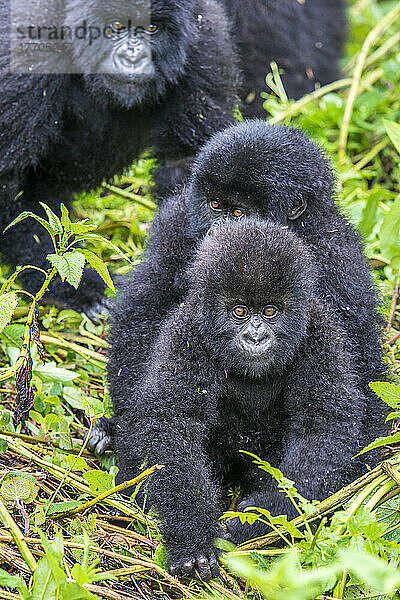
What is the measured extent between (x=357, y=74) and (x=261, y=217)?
138 inches

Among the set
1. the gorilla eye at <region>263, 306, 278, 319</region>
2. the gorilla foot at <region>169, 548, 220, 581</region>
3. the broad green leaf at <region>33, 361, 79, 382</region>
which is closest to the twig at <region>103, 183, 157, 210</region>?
the broad green leaf at <region>33, 361, 79, 382</region>

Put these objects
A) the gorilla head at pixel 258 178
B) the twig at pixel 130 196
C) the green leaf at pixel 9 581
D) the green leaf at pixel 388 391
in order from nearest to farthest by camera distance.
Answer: the green leaf at pixel 9 581
the green leaf at pixel 388 391
the gorilla head at pixel 258 178
the twig at pixel 130 196

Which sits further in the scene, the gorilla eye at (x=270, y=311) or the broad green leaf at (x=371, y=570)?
the gorilla eye at (x=270, y=311)

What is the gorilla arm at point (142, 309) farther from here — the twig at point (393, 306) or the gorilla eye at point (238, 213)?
the twig at point (393, 306)

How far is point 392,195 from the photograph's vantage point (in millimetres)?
5844

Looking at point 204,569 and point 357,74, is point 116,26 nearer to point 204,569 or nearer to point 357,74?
point 357,74

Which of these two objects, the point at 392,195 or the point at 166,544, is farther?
the point at 392,195

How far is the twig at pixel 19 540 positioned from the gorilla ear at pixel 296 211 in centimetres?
180

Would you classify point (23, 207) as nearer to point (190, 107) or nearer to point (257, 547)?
point (190, 107)

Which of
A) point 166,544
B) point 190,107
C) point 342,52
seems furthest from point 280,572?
point 342,52

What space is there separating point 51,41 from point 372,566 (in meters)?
3.76

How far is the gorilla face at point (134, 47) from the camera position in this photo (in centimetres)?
461

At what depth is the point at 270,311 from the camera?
317 centimetres

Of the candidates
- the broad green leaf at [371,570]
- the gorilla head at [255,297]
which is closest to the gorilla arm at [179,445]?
the gorilla head at [255,297]
